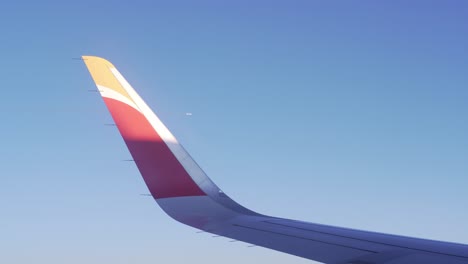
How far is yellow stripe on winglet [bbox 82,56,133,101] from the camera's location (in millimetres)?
7781

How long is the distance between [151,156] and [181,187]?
68 cm

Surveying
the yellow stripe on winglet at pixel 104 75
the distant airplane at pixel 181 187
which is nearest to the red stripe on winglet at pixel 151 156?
the distant airplane at pixel 181 187

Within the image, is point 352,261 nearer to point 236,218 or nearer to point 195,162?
point 236,218

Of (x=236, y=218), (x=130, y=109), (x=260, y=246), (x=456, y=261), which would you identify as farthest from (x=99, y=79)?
(x=456, y=261)

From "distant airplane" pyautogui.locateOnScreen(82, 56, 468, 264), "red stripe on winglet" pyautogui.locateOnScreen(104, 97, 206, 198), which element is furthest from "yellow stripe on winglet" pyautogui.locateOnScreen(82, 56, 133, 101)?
A: "red stripe on winglet" pyautogui.locateOnScreen(104, 97, 206, 198)

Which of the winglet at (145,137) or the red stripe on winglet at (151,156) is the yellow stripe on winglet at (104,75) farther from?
the red stripe on winglet at (151,156)

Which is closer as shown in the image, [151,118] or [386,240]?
[386,240]

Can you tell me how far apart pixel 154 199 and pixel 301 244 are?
93.4 inches

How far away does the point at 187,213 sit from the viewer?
7.50 meters

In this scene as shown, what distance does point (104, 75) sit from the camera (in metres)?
7.82

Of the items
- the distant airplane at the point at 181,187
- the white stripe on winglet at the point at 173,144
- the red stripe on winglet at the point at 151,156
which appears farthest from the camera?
the white stripe on winglet at the point at 173,144

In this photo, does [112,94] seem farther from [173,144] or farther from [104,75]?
[173,144]

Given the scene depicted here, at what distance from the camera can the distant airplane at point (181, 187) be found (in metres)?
6.98

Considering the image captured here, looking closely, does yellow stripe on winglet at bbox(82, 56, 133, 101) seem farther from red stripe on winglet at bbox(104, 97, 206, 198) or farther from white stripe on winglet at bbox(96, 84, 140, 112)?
red stripe on winglet at bbox(104, 97, 206, 198)
